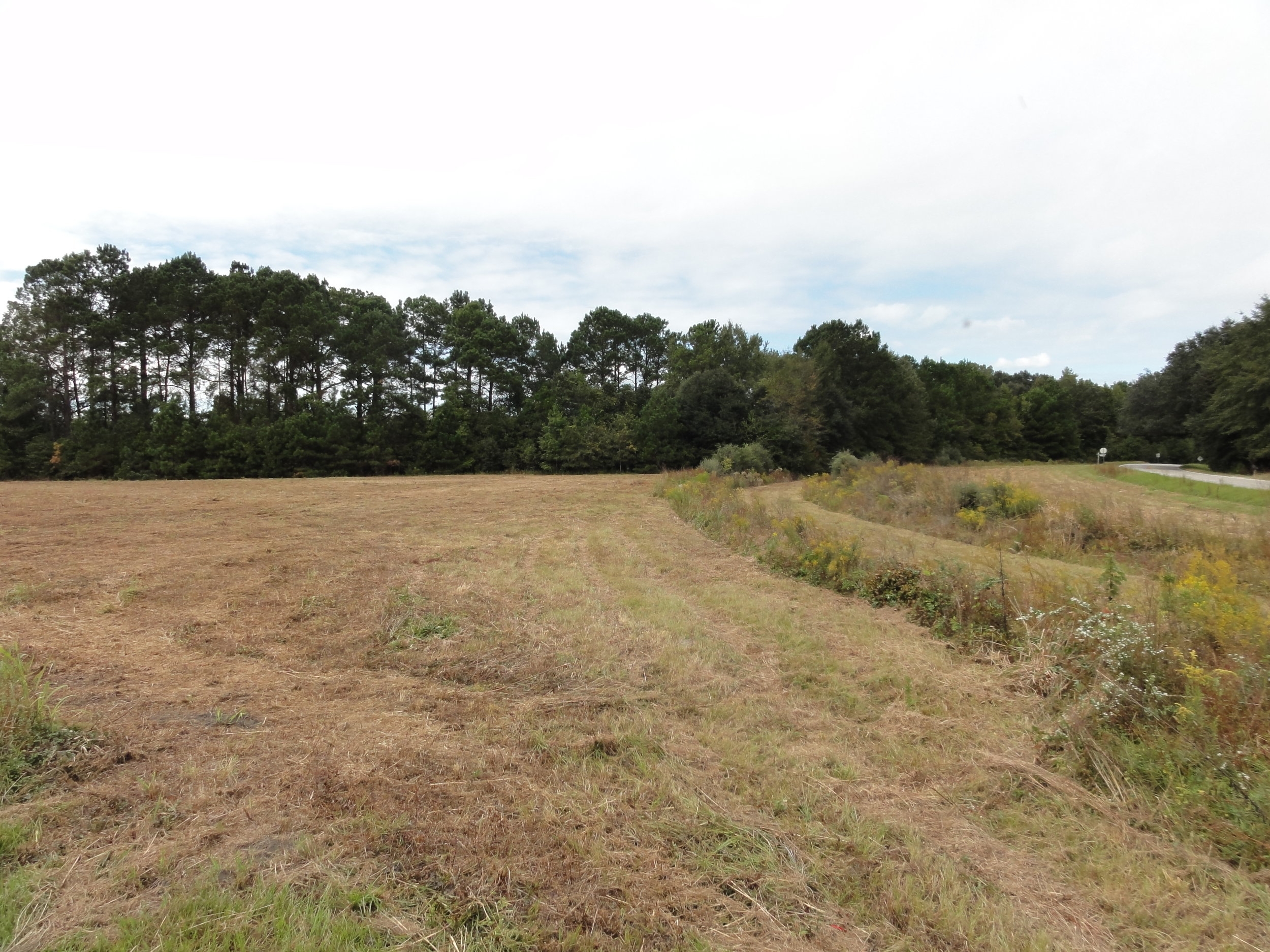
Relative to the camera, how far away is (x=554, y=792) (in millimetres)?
3318

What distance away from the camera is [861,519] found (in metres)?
16.1

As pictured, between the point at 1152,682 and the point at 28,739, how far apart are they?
6.88 metres

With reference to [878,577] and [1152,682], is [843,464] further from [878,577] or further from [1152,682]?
[1152,682]

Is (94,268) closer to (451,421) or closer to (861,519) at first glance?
(451,421)

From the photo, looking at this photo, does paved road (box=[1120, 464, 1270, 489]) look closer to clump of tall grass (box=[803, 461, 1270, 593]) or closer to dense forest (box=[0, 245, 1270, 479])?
dense forest (box=[0, 245, 1270, 479])

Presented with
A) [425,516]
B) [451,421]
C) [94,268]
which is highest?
[94,268]

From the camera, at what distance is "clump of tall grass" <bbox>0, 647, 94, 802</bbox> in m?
3.10

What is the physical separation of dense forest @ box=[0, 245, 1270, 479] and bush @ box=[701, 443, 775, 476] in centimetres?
483

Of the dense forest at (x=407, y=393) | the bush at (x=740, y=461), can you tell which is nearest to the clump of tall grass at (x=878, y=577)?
the bush at (x=740, y=461)

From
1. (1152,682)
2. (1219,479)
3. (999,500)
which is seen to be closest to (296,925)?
(1152,682)

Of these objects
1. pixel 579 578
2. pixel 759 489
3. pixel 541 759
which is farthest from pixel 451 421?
pixel 541 759

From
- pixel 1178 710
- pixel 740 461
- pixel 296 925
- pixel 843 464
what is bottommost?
pixel 296 925

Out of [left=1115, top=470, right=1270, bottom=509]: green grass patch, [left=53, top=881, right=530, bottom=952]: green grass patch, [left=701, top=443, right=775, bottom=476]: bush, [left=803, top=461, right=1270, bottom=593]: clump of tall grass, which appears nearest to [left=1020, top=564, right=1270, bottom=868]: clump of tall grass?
[left=803, top=461, right=1270, bottom=593]: clump of tall grass

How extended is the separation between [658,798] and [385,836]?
142 centimetres
